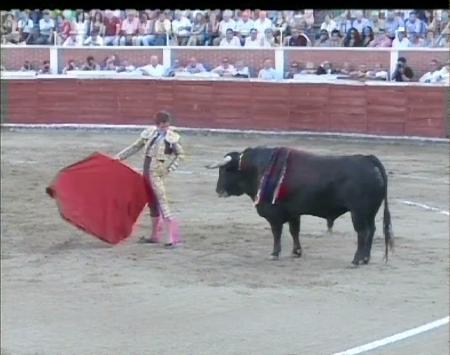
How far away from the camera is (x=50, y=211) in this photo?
10633 mm

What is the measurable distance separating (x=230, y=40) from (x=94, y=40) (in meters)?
2.82

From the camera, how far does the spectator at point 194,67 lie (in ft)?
64.7

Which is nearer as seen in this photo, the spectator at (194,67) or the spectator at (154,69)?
the spectator at (194,67)

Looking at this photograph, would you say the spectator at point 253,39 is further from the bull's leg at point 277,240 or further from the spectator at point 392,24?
the bull's leg at point 277,240

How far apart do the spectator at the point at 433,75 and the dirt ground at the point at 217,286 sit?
20.2 feet

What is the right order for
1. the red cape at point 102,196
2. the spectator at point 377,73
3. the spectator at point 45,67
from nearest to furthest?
the red cape at point 102,196 < the spectator at point 377,73 < the spectator at point 45,67

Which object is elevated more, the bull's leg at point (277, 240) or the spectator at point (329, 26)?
the spectator at point (329, 26)

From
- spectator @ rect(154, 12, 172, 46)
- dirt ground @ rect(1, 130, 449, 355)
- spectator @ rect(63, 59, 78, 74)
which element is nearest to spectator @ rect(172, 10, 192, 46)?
spectator @ rect(154, 12, 172, 46)

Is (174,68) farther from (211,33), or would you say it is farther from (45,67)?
(45,67)

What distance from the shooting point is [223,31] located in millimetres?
19188

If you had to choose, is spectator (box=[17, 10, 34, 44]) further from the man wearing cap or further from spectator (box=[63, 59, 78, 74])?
the man wearing cap

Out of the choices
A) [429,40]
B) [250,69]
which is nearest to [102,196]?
[429,40]

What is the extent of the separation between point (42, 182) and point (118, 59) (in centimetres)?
829

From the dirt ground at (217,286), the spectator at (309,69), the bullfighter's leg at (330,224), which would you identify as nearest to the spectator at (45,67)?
the spectator at (309,69)
